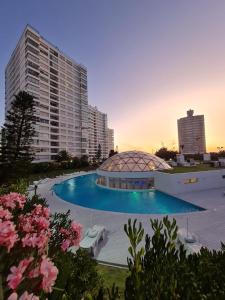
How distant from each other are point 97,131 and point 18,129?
291ft

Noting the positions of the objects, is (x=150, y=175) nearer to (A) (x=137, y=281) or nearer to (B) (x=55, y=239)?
(B) (x=55, y=239)

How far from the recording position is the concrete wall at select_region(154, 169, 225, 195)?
21.8 m

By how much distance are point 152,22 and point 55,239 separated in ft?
50.6

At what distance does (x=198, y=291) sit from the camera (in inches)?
106

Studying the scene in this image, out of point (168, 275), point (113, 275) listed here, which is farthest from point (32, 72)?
point (168, 275)

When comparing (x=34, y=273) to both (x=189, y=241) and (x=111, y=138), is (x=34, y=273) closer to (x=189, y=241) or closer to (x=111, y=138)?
(x=189, y=241)

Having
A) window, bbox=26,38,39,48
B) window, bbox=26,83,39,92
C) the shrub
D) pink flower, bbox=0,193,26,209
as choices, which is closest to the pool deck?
pink flower, bbox=0,193,26,209

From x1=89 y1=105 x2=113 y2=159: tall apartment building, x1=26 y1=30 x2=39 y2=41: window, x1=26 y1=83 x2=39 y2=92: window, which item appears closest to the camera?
x1=26 y1=83 x2=39 y2=92: window

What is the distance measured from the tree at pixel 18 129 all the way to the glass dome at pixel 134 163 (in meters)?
12.3

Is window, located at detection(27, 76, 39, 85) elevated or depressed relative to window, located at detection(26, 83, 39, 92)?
elevated

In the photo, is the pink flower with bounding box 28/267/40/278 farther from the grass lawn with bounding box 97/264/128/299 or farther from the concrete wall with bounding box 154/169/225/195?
the concrete wall with bounding box 154/169/225/195

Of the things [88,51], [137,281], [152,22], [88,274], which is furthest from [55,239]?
[88,51]

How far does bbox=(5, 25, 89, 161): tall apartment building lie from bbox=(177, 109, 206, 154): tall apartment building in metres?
77.7

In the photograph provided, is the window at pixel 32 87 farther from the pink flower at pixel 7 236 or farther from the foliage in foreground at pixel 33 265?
the pink flower at pixel 7 236
